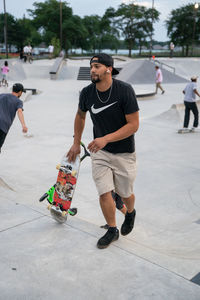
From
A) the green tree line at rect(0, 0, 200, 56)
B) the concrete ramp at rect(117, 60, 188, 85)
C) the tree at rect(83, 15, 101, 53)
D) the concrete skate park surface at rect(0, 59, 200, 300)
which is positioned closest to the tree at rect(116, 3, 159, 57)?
the green tree line at rect(0, 0, 200, 56)

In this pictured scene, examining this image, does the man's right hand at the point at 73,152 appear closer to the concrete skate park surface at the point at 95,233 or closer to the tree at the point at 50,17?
the concrete skate park surface at the point at 95,233

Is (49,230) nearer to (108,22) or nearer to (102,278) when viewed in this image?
(102,278)

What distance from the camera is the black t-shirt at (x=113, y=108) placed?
3002mm

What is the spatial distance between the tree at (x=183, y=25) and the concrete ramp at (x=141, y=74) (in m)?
34.6

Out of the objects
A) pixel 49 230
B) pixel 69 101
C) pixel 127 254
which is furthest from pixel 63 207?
pixel 69 101

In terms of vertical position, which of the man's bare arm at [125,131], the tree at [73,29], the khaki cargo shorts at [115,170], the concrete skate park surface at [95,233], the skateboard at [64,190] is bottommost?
the concrete skate park surface at [95,233]

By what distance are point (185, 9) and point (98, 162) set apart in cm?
6436

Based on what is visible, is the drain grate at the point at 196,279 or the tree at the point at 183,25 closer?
the drain grate at the point at 196,279

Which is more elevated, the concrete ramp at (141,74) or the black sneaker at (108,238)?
the concrete ramp at (141,74)

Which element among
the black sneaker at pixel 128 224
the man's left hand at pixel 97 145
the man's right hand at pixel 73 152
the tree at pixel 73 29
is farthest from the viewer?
the tree at pixel 73 29

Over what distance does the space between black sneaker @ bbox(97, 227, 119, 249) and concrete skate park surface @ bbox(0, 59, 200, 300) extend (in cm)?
7

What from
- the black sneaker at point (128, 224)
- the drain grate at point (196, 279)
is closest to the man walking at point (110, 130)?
the black sneaker at point (128, 224)

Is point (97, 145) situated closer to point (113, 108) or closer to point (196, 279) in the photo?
point (113, 108)

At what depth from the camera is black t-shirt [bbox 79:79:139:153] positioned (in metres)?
3.00
